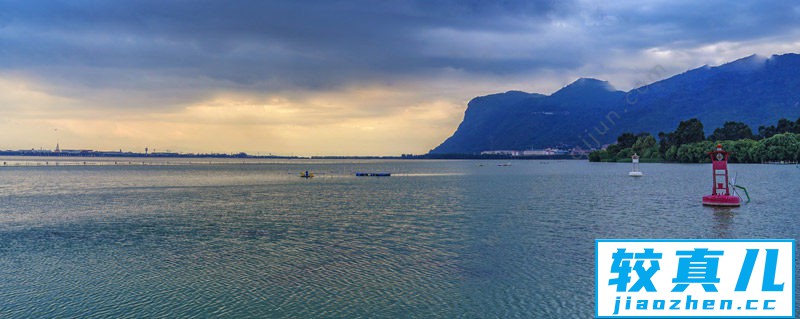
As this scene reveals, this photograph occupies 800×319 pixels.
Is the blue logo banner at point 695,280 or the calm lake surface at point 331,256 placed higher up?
the blue logo banner at point 695,280

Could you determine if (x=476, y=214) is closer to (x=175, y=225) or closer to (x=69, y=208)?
(x=175, y=225)

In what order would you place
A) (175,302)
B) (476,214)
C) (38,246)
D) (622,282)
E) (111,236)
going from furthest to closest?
1. (476,214)
2. (111,236)
3. (38,246)
4. (175,302)
5. (622,282)

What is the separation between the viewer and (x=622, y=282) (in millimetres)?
17469

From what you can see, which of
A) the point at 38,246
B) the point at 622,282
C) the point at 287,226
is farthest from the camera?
the point at 287,226

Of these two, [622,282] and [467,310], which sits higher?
[622,282]

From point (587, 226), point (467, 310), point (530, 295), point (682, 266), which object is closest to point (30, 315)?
point (467, 310)

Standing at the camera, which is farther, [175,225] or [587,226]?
[175,225]

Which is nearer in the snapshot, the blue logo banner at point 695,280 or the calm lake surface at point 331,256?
the blue logo banner at point 695,280

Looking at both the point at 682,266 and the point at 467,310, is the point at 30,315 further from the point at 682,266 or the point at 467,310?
the point at 682,266

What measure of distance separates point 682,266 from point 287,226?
3219 cm

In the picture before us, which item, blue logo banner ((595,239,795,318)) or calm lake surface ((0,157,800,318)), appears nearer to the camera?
blue logo banner ((595,239,795,318))

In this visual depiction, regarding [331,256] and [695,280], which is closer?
[695,280]

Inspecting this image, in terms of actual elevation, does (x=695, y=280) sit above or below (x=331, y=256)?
above

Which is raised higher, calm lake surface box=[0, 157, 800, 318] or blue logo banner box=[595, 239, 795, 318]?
blue logo banner box=[595, 239, 795, 318]
